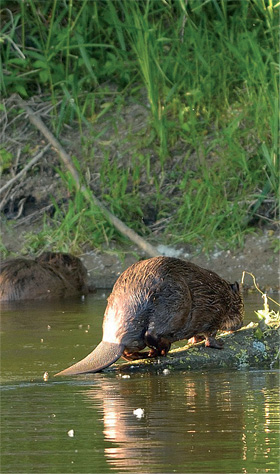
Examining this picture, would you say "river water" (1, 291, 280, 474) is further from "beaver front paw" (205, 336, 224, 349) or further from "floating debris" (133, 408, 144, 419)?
"beaver front paw" (205, 336, 224, 349)

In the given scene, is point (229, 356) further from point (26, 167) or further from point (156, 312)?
point (26, 167)

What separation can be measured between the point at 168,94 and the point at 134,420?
6924mm

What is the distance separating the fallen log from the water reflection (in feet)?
0.62

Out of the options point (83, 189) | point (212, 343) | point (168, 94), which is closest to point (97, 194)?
point (83, 189)

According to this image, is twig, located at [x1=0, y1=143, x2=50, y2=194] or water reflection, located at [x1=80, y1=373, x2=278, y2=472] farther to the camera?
twig, located at [x1=0, y1=143, x2=50, y2=194]

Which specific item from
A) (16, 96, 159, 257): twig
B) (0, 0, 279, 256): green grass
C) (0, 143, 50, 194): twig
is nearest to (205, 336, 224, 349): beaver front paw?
(16, 96, 159, 257): twig

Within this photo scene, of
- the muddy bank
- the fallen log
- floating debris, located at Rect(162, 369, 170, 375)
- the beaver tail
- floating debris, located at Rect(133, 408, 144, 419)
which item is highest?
floating debris, located at Rect(133, 408, 144, 419)

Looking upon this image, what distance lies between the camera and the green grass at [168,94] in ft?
34.2

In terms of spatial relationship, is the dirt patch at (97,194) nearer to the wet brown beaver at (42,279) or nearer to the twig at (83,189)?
the twig at (83,189)

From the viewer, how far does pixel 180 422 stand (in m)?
4.22

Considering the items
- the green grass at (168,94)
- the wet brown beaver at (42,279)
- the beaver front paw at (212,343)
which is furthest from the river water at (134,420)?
the green grass at (168,94)

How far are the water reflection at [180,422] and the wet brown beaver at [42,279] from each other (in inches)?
157

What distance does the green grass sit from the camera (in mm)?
10414

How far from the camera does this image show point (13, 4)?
12.0m
